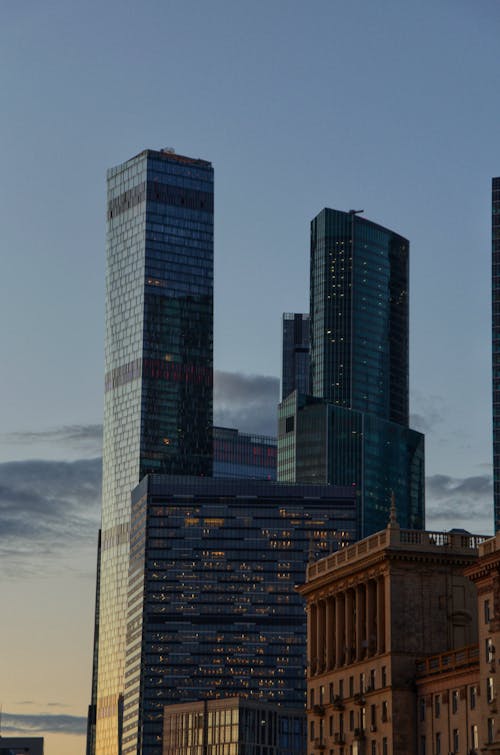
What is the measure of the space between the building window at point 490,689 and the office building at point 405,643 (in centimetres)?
728

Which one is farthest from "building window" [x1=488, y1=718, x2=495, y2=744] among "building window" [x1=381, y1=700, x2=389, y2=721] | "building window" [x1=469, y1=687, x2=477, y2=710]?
"building window" [x1=381, y1=700, x2=389, y2=721]

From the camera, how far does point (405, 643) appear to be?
175000 millimetres

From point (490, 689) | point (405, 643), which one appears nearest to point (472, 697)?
point (490, 689)

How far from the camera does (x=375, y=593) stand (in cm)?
18100

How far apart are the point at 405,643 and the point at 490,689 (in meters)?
23.0

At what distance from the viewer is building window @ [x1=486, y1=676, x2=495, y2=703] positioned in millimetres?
151750

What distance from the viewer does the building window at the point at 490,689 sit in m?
152

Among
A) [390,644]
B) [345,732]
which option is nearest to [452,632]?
[390,644]

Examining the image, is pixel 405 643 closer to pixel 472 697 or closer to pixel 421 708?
pixel 421 708

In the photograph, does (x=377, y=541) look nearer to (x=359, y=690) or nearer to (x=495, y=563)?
(x=359, y=690)

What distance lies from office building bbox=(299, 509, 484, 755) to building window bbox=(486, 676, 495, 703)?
23.9 feet

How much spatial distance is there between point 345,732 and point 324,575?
738 inches

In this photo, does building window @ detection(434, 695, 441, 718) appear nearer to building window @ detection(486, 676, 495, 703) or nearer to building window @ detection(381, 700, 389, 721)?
building window @ detection(381, 700, 389, 721)

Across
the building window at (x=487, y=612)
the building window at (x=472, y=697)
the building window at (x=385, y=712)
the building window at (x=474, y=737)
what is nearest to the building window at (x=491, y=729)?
the building window at (x=474, y=737)
